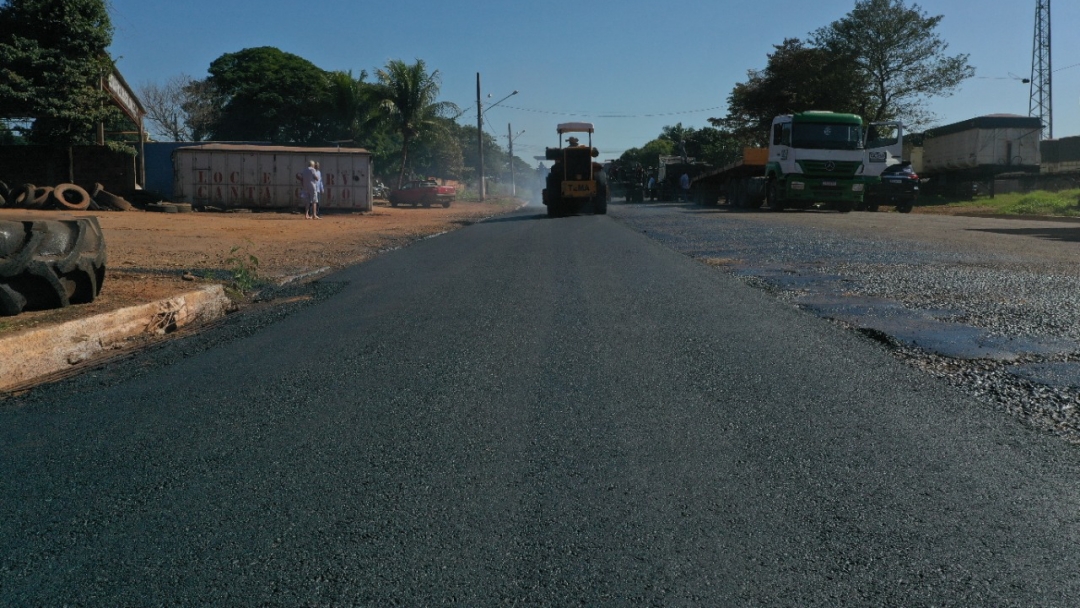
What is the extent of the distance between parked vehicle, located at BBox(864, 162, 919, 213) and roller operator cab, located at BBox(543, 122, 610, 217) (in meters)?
9.47

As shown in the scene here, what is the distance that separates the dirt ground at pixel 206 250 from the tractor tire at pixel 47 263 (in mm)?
134

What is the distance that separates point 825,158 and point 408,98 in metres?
26.1

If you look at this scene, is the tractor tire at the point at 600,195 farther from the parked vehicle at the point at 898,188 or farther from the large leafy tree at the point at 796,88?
the large leafy tree at the point at 796,88

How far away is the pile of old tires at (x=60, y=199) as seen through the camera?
24.4 metres

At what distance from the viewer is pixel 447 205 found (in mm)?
48656

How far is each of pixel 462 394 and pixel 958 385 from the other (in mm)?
2848

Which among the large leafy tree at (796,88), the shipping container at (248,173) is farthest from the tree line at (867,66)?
the shipping container at (248,173)

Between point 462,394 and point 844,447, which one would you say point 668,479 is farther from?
point 462,394

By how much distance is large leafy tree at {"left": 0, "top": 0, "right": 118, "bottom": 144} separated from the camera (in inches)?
1005

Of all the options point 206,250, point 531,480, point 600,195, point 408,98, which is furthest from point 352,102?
point 531,480

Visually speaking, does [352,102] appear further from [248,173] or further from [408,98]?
[248,173]

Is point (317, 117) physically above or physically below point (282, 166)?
above

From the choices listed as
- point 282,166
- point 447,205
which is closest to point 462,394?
point 282,166

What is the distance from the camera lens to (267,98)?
2336 inches
